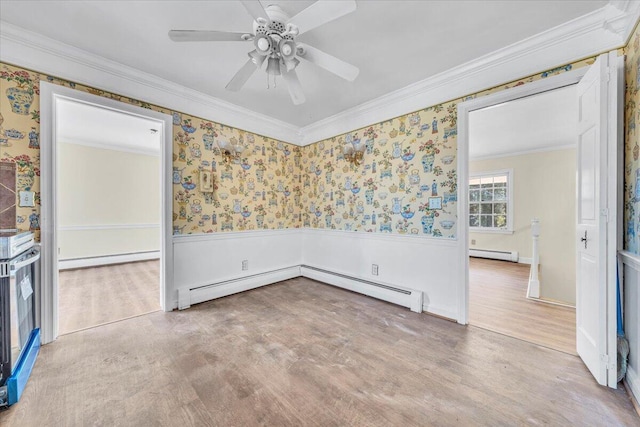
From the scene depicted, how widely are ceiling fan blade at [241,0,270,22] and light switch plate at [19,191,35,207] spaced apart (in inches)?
93.2

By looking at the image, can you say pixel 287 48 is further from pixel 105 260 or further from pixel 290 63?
pixel 105 260

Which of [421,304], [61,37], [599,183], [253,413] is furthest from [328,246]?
[61,37]

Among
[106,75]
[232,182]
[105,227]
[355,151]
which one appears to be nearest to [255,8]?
[106,75]

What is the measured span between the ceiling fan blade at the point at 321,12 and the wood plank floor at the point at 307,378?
2.30 metres

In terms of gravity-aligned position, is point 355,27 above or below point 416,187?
above

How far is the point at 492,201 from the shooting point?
6.14 metres

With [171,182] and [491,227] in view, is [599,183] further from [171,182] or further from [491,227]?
[491,227]

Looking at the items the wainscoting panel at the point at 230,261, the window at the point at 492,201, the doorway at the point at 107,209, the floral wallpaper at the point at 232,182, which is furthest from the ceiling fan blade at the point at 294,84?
the window at the point at 492,201

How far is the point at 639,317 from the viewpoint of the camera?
1.54 metres

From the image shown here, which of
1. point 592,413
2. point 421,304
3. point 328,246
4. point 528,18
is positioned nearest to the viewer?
point 592,413

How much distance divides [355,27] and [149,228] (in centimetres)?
606

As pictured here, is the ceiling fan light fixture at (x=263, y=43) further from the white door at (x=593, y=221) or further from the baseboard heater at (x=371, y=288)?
the baseboard heater at (x=371, y=288)

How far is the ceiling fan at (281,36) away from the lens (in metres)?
1.46

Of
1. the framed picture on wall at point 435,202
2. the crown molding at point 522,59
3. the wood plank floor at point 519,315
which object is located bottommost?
the wood plank floor at point 519,315
